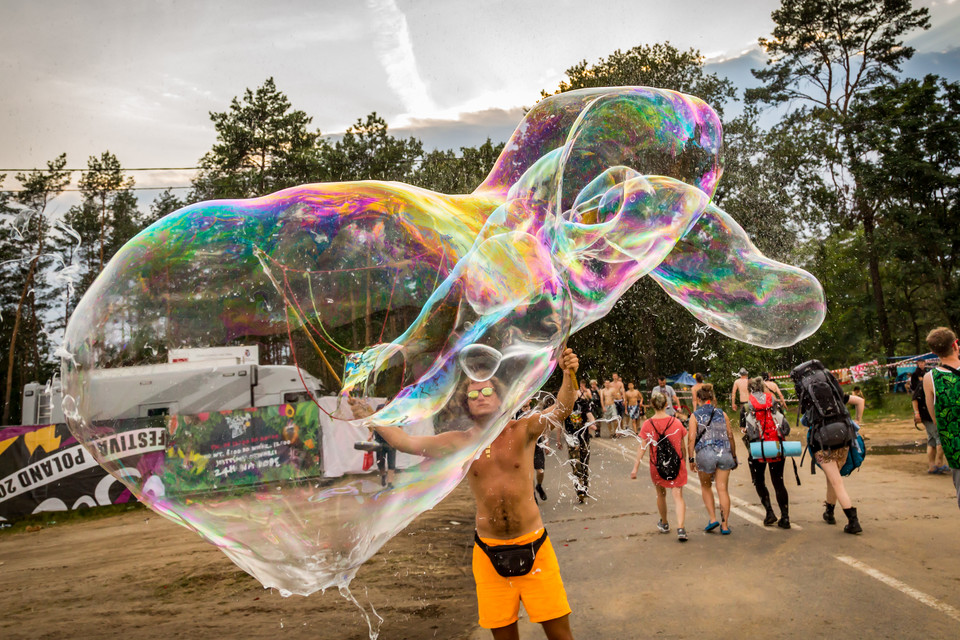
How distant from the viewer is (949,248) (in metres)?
25.8

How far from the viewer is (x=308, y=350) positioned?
3359mm

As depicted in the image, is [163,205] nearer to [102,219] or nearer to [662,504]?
[102,219]

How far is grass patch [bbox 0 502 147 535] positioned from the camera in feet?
42.9

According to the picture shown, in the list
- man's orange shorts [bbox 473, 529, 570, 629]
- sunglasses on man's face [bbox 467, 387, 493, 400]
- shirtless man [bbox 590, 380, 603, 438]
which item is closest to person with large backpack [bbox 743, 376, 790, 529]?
man's orange shorts [bbox 473, 529, 570, 629]

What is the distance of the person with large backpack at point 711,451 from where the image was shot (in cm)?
738

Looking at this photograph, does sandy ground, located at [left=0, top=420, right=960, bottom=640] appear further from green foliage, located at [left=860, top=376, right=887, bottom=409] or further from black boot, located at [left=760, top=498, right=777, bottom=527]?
green foliage, located at [left=860, top=376, right=887, bottom=409]

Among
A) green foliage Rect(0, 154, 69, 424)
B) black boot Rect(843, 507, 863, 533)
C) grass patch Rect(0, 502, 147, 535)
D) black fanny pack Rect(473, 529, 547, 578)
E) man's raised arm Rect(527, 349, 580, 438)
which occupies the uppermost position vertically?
green foliage Rect(0, 154, 69, 424)

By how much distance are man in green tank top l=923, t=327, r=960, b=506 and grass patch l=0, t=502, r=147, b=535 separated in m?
15.0

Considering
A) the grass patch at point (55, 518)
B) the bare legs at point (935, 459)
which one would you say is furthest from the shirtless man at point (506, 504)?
the grass patch at point (55, 518)

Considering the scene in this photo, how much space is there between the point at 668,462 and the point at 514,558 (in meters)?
4.41

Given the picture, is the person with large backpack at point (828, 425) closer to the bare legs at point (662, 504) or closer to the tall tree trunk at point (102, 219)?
the bare legs at point (662, 504)

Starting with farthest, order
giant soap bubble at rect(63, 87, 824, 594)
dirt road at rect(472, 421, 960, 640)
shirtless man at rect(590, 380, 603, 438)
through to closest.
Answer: shirtless man at rect(590, 380, 603, 438) < dirt road at rect(472, 421, 960, 640) < giant soap bubble at rect(63, 87, 824, 594)

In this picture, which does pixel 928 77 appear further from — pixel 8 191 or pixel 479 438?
pixel 8 191

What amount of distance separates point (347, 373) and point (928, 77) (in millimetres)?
28081
